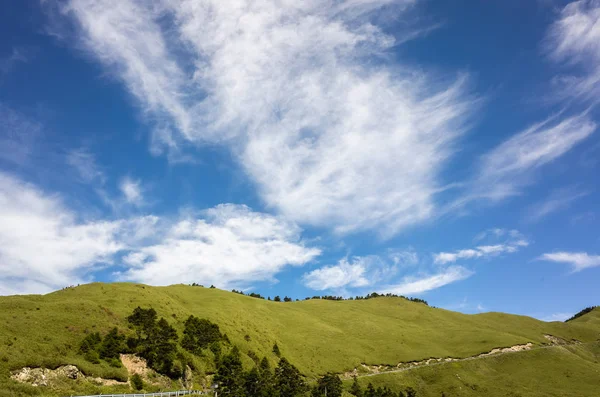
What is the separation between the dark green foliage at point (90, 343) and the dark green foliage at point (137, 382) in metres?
7.59

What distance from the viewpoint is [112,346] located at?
66.2 meters

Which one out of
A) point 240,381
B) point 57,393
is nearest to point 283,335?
point 240,381

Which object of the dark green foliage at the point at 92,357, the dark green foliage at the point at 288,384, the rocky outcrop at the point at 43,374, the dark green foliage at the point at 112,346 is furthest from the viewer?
the dark green foliage at the point at 288,384

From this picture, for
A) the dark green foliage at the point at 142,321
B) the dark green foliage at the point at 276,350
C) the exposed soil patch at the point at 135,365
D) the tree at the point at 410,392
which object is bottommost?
the tree at the point at 410,392

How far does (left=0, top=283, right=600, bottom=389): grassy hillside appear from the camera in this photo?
5953 cm

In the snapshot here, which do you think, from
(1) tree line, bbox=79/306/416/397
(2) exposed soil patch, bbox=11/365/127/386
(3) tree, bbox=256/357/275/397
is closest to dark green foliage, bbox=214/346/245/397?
(1) tree line, bbox=79/306/416/397

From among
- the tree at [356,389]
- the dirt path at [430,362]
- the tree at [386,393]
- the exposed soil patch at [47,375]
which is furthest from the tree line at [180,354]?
the dirt path at [430,362]

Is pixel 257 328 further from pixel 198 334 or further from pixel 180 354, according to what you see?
pixel 180 354

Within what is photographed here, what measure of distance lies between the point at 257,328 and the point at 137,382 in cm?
6627

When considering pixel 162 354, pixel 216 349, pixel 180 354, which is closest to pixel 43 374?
pixel 162 354

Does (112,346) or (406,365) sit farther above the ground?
(112,346)

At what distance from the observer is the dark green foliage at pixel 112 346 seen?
212ft

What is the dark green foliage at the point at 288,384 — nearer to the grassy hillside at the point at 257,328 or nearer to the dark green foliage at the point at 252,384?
the dark green foliage at the point at 252,384

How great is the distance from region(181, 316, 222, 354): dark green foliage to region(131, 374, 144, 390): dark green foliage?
71.6 feet
